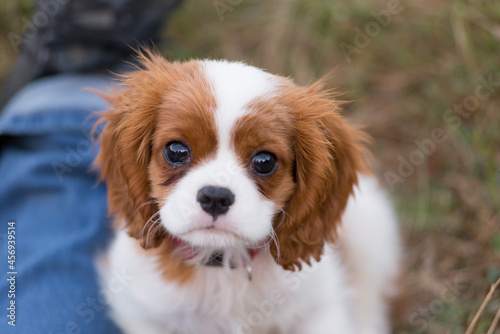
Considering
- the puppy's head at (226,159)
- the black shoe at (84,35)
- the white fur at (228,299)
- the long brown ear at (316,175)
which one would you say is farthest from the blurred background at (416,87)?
the puppy's head at (226,159)

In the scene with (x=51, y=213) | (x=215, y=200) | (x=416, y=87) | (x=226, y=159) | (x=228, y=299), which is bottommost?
(x=51, y=213)

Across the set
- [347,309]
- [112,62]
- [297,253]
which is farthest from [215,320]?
[112,62]

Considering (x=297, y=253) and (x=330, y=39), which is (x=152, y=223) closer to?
(x=297, y=253)

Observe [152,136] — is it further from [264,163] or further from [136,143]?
[264,163]

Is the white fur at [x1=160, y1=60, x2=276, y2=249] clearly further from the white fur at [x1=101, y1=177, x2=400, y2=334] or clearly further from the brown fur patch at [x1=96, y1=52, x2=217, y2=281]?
the white fur at [x1=101, y1=177, x2=400, y2=334]

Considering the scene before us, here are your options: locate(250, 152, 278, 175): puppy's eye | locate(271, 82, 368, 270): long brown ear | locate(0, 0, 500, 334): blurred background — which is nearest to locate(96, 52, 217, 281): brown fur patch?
locate(250, 152, 278, 175): puppy's eye

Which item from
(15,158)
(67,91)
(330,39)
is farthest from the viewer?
(330,39)

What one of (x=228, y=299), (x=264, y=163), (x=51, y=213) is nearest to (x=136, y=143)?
(x=264, y=163)
